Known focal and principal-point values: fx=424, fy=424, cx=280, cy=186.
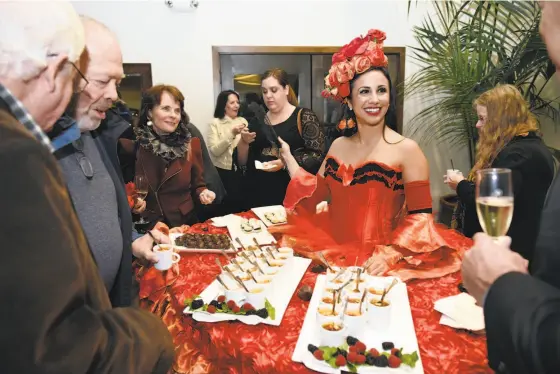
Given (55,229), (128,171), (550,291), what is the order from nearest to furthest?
(55,229) → (550,291) → (128,171)

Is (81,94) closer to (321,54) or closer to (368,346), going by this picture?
(368,346)

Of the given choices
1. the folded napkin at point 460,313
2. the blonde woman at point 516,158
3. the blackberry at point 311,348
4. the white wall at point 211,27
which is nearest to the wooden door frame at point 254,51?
the white wall at point 211,27

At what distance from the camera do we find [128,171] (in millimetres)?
3230

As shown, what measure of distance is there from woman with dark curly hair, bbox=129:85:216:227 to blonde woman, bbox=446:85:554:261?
77.4 inches

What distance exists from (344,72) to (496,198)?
4.83ft

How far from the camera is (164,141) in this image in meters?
3.10

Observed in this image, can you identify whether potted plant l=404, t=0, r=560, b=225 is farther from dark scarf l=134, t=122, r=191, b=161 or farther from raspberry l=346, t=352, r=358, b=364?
raspberry l=346, t=352, r=358, b=364

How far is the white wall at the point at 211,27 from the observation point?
4.91 m

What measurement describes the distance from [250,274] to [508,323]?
0.98m

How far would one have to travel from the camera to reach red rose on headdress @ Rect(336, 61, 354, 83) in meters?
2.35

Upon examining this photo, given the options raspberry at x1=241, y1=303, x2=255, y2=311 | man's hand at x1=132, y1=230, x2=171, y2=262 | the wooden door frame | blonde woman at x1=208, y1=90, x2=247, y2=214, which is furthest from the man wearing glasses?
the wooden door frame

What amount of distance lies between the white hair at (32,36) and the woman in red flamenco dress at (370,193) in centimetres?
144

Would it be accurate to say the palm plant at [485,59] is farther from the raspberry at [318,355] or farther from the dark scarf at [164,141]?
the raspberry at [318,355]

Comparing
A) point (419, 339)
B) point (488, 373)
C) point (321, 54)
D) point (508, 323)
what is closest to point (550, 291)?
point (508, 323)
